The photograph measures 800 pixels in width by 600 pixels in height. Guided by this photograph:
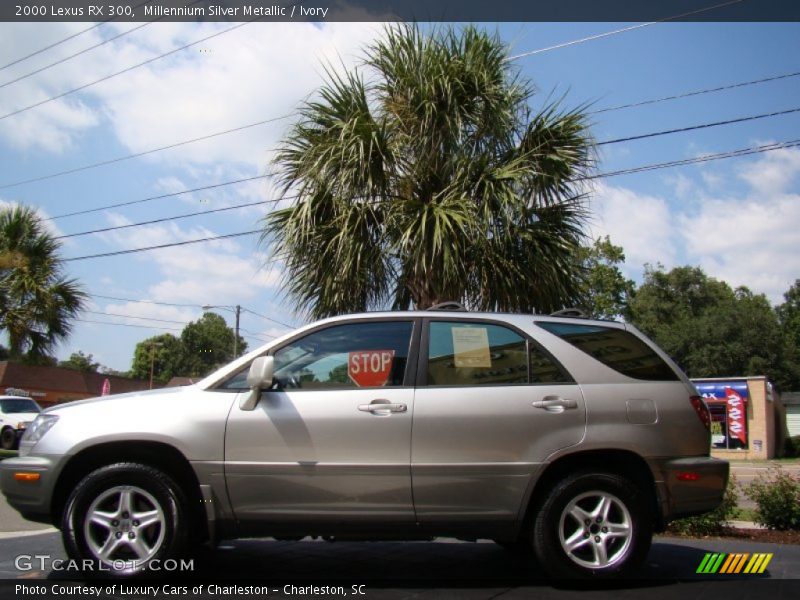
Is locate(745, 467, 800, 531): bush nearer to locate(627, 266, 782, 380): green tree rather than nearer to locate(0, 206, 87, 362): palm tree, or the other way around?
locate(0, 206, 87, 362): palm tree

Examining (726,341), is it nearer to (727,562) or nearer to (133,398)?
(727,562)

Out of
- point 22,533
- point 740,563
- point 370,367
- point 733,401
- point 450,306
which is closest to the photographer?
point 370,367

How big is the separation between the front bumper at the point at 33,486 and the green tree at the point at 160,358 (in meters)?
80.6

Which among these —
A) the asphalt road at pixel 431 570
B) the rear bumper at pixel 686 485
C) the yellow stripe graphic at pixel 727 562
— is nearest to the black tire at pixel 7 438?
the asphalt road at pixel 431 570

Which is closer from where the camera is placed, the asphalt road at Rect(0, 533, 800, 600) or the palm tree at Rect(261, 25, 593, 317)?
the asphalt road at Rect(0, 533, 800, 600)

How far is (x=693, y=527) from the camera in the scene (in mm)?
7000

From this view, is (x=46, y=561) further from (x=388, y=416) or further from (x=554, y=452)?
→ (x=554, y=452)

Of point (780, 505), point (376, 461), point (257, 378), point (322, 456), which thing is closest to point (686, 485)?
point (376, 461)

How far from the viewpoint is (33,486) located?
4.53 m

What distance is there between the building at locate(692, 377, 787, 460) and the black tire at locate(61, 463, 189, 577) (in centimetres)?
2985

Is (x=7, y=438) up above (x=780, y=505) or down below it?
above

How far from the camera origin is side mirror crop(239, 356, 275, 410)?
4488 millimetres

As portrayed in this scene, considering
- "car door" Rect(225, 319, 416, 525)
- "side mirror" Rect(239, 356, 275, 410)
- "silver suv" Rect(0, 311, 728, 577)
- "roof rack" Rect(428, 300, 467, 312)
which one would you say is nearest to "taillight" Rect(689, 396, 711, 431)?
"silver suv" Rect(0, 311, 728, 577)

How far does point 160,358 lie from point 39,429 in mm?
85000
